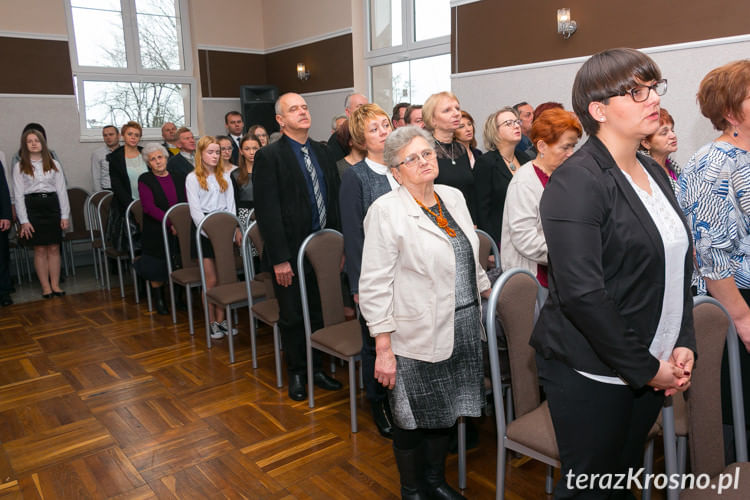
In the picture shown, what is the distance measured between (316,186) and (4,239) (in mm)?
3782

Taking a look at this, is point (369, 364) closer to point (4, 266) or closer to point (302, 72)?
point (4, 266)

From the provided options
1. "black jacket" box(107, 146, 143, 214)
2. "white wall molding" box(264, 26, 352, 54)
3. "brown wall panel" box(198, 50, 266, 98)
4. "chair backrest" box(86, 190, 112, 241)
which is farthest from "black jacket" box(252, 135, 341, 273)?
"brown wall panel" box(198, 50, 266, 98)

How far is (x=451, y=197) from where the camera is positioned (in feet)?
6.52

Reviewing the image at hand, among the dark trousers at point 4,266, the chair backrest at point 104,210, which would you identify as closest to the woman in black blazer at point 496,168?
the chair backrest at point 104,210

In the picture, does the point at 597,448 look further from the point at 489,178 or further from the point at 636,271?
the point at 489,178

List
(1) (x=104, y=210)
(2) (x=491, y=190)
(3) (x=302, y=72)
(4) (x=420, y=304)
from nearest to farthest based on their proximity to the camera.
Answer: (4) (x=420, y=304), (2) (x=491, y=190), (1) (x=104, y=210), (3) (x=302, y=72)

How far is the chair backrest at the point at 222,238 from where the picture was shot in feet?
11.6

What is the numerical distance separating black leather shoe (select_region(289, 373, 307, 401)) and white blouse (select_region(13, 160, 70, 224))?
3504mm

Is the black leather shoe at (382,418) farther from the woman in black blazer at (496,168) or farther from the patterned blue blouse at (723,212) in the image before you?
the patterned blue blouse at (723,212)

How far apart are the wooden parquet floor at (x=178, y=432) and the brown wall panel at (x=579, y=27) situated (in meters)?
3.31

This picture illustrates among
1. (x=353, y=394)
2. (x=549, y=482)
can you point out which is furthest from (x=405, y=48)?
(x=549, y=482)

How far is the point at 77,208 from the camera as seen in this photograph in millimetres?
6445

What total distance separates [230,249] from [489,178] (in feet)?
5.49

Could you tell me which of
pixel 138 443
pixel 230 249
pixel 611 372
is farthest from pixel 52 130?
pixel 611 372
